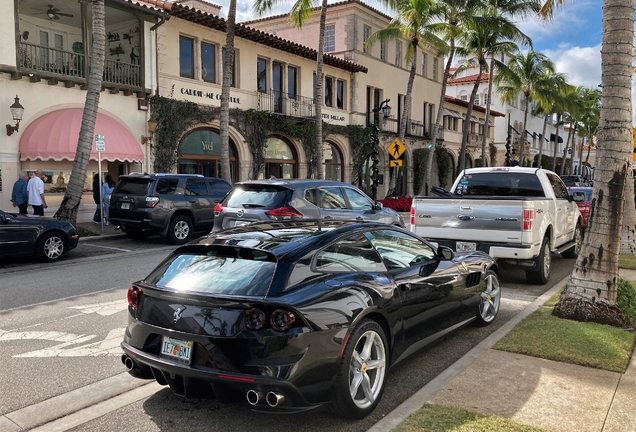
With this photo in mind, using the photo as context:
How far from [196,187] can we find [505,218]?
9.10 metres

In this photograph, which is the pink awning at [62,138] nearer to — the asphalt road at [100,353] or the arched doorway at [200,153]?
the arched doorway at [200,153]

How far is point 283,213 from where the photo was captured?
9359 mm

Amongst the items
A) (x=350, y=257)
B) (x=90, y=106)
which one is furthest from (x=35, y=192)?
(x=350, y=257)

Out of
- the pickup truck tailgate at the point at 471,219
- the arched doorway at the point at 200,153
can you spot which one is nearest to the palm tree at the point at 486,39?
the arched doorway at the point at 200,153

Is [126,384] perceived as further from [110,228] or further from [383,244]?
[110,228]

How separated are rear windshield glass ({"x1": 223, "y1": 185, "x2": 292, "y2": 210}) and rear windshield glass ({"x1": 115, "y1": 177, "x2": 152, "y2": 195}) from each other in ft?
15.2

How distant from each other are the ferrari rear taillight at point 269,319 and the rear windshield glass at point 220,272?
14 cm

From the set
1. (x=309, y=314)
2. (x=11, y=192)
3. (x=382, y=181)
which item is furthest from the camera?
(x=382, y=181)

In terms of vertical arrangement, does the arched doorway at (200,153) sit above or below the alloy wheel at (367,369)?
above

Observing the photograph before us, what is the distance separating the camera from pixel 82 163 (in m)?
14.1

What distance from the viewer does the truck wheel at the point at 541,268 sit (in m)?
8.56

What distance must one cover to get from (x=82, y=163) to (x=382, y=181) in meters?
23.1

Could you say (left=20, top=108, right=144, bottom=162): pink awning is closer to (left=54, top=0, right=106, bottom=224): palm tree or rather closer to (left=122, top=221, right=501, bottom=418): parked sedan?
(left=54, top=0, right=106, bottom=224): palm tree

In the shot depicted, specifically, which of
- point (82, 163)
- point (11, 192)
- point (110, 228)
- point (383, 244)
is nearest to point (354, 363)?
point (383, 244)
